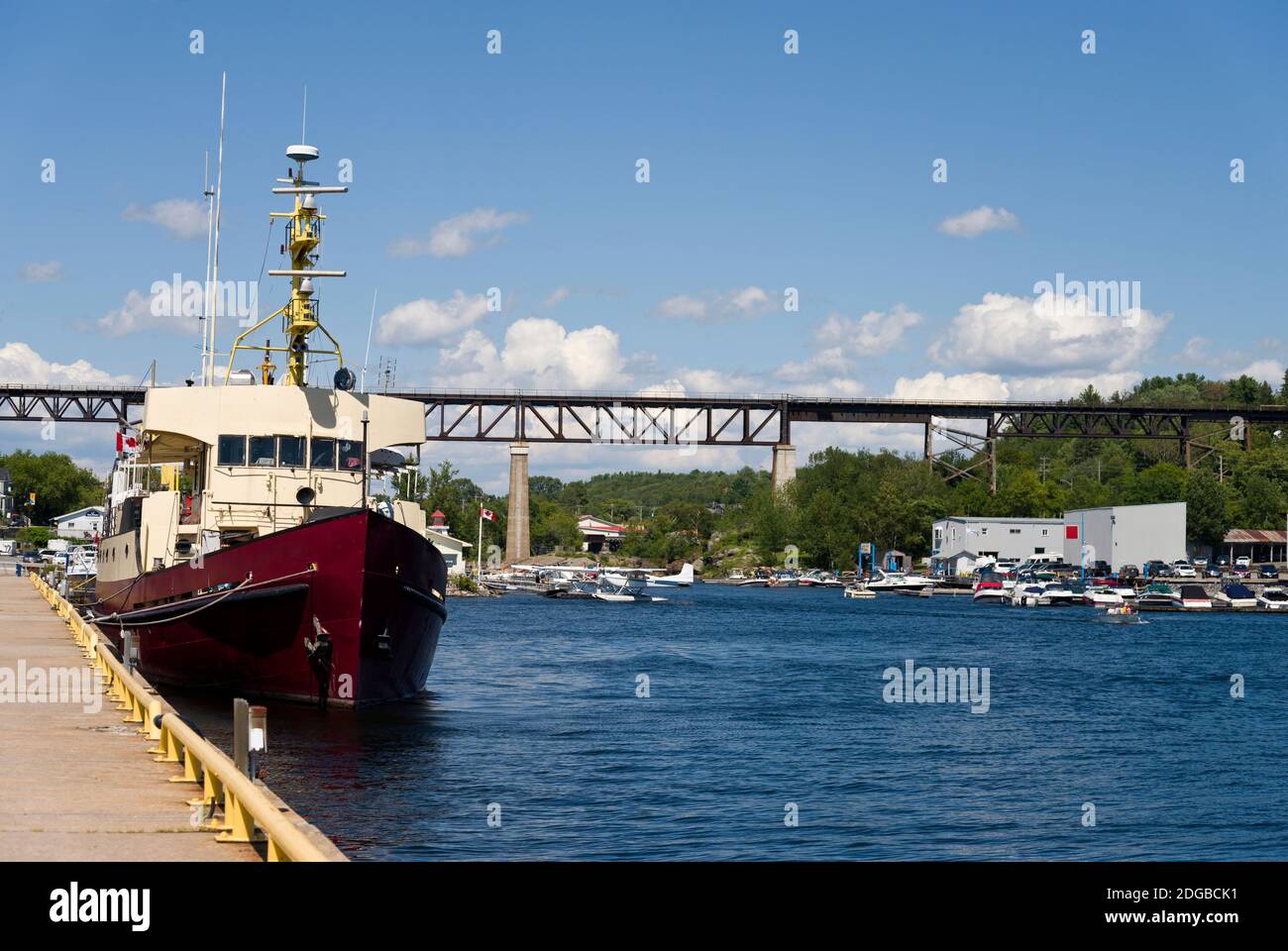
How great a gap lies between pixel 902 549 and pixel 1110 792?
Result: 494 ft

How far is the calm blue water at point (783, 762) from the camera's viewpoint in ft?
71.2

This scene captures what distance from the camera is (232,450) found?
3188cm

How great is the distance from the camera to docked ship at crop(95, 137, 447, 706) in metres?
28.8

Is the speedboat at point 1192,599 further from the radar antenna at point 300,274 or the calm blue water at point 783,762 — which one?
the radar antenna at point 300,274

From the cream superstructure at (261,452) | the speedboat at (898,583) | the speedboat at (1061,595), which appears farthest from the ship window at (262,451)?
the speedboat at (898,583)

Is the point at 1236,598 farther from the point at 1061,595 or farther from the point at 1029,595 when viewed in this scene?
the point at 1029,595

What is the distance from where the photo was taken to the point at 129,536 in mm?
38312

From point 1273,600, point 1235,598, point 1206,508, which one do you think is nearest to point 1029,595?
point 1235,598

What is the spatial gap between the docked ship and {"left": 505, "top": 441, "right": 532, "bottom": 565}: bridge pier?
10157cm

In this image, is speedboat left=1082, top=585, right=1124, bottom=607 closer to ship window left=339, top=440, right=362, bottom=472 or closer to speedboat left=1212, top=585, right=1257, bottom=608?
speedboat left=1212, top=585, right=1257, bottom=608
